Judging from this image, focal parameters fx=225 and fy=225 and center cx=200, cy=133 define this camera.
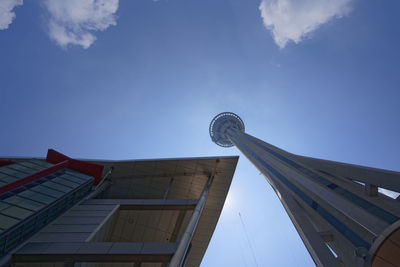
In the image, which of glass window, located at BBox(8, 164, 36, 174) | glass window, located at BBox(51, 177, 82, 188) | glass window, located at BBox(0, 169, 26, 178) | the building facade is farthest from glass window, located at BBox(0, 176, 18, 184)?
glass window, located at BBox(51, 177, 82, 188)

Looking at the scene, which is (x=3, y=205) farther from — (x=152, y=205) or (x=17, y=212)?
(x=152, y=205)

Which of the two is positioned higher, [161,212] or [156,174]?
[156,174]

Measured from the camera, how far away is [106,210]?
19.0m

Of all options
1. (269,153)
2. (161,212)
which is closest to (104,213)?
(161,212)

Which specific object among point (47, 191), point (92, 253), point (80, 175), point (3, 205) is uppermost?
point (80, 175)

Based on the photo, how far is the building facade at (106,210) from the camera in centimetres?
1348

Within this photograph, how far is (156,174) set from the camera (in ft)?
85.0

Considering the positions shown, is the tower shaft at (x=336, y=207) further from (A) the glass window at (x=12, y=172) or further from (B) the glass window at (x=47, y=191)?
(A) the glass window at (x=12, y=172)

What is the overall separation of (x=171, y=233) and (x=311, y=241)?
13.4m

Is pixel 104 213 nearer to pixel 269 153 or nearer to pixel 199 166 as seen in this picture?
pixel 199 166

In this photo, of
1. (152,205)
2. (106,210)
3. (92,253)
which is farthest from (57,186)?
(92,253)

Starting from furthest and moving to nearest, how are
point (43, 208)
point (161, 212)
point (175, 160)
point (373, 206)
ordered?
1. point (175, 160)
2. point (161, 212)
3. point (43, 208)
4. point (373, 206)

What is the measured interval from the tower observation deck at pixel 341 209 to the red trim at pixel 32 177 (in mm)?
21282

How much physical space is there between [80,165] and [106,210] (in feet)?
22.9
